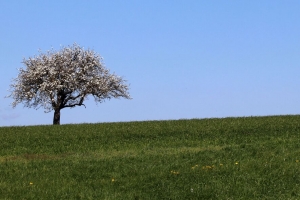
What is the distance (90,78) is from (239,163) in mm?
39947

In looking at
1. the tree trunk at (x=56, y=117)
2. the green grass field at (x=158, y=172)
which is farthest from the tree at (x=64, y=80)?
the green grass field at (x=158, y=172)

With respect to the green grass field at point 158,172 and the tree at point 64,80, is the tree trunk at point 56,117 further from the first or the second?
the green grass field at point 158,172

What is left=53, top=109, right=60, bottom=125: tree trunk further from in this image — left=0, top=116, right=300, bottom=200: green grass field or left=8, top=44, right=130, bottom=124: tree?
left=0, top=116, right=300, bottom=200: green grass field

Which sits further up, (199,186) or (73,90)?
(73,90)

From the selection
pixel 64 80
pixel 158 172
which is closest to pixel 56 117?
pixel 64 80

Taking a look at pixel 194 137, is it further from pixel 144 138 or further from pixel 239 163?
pixel 239 163

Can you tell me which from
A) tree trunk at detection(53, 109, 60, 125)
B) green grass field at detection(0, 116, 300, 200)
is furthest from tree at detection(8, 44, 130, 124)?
green grass field at detection(0, 116, 300, 200)

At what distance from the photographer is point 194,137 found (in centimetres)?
3547

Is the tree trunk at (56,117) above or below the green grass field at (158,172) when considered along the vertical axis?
above

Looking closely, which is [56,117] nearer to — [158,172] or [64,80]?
[64,80]

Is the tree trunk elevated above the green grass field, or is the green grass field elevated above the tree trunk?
the tree trunk

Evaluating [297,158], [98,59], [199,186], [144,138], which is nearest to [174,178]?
[199,186]

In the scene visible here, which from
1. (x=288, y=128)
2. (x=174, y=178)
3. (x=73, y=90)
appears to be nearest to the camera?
(x=174, y=178)

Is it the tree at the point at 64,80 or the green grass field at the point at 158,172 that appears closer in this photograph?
the green grass field at the point at 158,172
